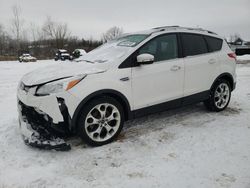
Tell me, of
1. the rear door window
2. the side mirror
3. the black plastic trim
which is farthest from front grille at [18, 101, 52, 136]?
the rear door window

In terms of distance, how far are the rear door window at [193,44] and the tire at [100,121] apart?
1.79m

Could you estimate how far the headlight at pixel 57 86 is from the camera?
331 cm

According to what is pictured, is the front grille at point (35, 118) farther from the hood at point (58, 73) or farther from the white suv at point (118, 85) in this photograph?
the hood at point (58, 73)

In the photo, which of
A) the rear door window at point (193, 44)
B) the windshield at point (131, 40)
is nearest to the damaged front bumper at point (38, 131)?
the windshield at point (131, 40)

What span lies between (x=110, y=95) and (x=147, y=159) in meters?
1.09

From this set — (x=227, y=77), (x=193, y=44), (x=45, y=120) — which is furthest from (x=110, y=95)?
(x=227, y=77)

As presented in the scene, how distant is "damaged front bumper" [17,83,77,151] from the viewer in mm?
3291

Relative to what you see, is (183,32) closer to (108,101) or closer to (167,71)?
(167,71)

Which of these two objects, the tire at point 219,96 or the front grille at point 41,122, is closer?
Result: the front grille at point 41,122

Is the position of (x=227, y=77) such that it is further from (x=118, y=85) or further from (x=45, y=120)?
(x=45, y=120)

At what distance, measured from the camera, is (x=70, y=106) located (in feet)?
10.9

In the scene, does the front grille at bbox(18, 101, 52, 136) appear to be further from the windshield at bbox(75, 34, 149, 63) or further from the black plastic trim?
the black plastic trim

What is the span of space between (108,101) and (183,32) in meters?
2.08

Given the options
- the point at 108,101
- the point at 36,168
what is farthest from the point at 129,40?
the point at 36,168
